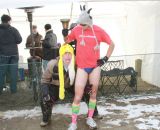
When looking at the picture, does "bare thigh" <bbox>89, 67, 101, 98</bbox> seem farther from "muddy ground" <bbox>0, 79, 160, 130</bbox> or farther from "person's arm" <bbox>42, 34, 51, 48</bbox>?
"person's arm" <bbox>42, 34, 51, 48</bbox>

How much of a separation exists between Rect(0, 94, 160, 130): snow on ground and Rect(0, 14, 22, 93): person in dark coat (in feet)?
4.22

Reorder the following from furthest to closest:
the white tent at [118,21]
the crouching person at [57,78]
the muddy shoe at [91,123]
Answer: the white tent at [118,21] → the muddy shoe at [91,123] → the crouching person at [57,78]

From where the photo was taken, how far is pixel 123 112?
6.46m

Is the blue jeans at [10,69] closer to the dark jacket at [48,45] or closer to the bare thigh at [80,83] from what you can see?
the dark jacket at [48,45]

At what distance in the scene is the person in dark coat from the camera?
7.75m

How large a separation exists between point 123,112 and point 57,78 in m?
1.54

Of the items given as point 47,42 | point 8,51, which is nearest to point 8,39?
point 8,51

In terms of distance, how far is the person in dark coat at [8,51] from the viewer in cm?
775

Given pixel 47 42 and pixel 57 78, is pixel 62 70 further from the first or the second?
pixel 47 42

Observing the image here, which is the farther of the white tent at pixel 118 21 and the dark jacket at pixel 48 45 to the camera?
the white tent at pixel 118 21

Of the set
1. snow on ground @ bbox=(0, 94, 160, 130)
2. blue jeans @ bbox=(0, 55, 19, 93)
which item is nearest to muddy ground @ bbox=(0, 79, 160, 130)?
snow on ground @ bbox=(0, 94, 160, 130)

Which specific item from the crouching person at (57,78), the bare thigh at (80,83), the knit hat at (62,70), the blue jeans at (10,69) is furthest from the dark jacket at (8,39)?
the bare thigh at (80,83)

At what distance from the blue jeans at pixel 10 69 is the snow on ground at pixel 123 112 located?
1.26 metres

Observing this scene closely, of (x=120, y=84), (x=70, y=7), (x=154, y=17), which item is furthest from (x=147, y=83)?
(x=70, y=7)
